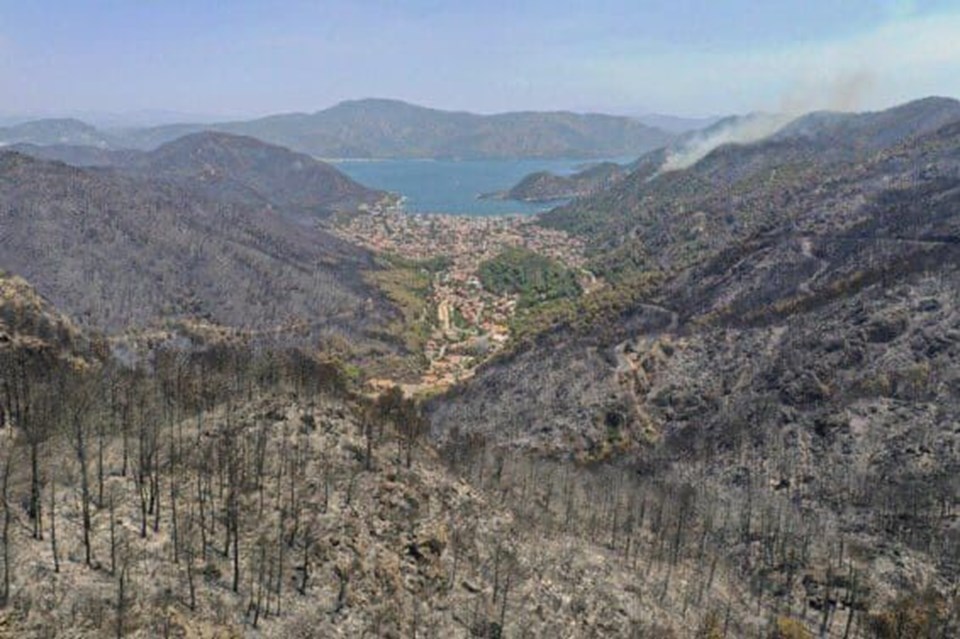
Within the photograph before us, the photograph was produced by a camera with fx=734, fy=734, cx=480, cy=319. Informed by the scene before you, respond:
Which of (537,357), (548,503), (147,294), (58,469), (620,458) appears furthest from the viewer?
(147,294)

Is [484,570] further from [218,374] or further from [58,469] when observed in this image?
[218,374]

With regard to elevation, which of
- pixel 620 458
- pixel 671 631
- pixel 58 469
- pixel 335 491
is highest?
pixel 58 469

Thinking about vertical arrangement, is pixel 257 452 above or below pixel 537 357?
above

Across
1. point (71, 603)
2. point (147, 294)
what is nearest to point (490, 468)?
point (71, 603)

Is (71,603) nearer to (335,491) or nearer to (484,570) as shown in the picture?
(335,491)

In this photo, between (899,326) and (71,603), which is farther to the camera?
(899,326)

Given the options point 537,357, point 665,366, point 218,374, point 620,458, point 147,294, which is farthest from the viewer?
point 147,294

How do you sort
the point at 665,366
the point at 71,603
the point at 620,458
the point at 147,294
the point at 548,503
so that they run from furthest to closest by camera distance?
the point at 147,294
the point at 665,366
the point at 620,458
the point at 548,503
the point at 71,603

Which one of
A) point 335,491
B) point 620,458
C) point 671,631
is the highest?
point 335,491

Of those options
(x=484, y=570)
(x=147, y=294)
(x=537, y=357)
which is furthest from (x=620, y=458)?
(x=147, y=294)
